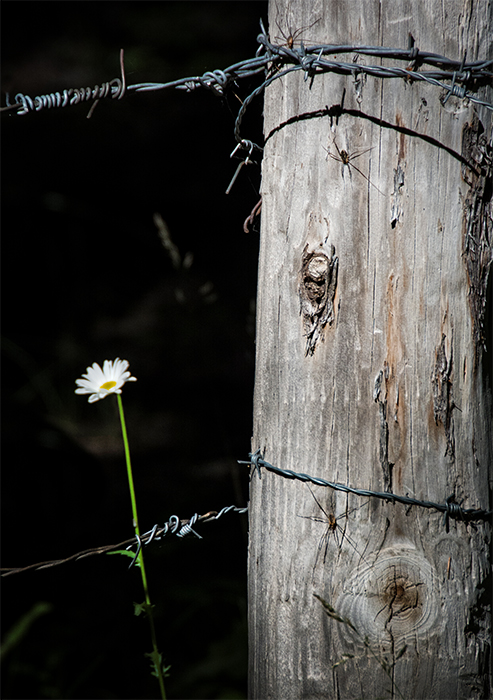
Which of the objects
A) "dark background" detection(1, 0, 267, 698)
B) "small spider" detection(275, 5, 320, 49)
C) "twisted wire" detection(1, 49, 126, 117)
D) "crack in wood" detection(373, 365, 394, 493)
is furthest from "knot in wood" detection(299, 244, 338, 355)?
"dark background" detection(1, 0, 267, 698)

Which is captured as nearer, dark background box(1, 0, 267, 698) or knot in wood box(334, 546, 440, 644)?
knot in wood box(334, 546, 440, 644)

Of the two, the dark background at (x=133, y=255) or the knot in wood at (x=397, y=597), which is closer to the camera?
the knot in wood at (x=397, y=597)

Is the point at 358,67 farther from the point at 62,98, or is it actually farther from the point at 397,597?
the point at 397,597

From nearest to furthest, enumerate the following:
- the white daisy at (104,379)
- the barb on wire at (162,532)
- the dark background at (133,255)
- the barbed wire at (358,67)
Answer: the barbed wire at (358,67) → the barb on wire at (162,532) → the white daisy at (104,379) → the dark background at (133,255)

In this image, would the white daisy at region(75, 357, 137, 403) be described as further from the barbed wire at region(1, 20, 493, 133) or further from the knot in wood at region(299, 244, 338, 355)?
the barbed wire at region(1, 20, 493, 133)

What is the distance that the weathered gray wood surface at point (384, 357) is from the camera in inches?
41.9

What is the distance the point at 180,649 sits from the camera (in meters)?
2.73

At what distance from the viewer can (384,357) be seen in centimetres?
108

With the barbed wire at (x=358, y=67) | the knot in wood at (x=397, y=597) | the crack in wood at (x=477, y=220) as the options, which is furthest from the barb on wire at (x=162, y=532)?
the barbed wire at (x=358, y=67)

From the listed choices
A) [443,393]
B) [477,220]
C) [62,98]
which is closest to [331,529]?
[443,393]

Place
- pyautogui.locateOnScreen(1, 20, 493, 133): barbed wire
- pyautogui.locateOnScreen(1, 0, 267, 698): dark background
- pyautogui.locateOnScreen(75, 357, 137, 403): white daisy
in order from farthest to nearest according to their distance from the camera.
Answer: pyautogui.locateOnScreen(1, 0, 267, 698): dark background → pyautogui.locateOnScreen(75, 357, 137, 403): white daisy → pyautogui.locateOnScreen(1, 20, 493, 133): barbed wire

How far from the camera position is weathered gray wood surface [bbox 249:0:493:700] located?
1.06 meters

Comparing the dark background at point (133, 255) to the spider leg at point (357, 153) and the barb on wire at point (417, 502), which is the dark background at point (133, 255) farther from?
the spider leg at point (357, 153)

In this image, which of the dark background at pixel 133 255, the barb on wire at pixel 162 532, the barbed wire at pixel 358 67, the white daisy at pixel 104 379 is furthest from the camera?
the dark background at pixel 133 255
